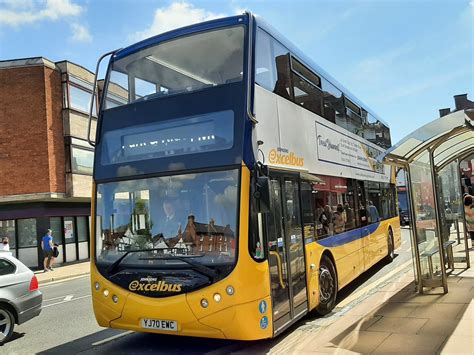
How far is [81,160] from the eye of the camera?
23328mm

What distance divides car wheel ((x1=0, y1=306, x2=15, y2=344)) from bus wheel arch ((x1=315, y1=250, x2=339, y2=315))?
500cm

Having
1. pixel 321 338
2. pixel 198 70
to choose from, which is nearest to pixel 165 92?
pixel 198 70

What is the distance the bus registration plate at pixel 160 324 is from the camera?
532cm

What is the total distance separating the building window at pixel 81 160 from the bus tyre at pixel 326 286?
1747 centimetres

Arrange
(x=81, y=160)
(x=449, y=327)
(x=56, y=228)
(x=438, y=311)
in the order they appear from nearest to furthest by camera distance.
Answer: (x=449, y=327), (x=438, y=311), (x=81, y=160), (x=56, y=228)

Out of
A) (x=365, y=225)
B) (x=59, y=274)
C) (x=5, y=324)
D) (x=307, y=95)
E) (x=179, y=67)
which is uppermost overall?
(x=179, y=67)

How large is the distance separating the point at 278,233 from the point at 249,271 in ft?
3.22

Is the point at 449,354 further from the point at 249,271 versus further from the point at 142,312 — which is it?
the point at 142,312

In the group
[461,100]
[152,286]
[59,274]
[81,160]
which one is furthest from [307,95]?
[461,100]

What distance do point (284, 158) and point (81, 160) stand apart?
1912 cm

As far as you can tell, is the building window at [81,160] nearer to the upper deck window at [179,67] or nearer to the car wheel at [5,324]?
the car wheel at [5,324]

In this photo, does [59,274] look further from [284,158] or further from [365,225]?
[284,158]

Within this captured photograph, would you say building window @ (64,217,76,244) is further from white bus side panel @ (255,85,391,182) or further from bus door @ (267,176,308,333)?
bus door @ (267,176,308,333)

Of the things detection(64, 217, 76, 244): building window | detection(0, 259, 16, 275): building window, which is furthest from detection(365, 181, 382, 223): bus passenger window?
detection(64, 217, 76, 244): building window
